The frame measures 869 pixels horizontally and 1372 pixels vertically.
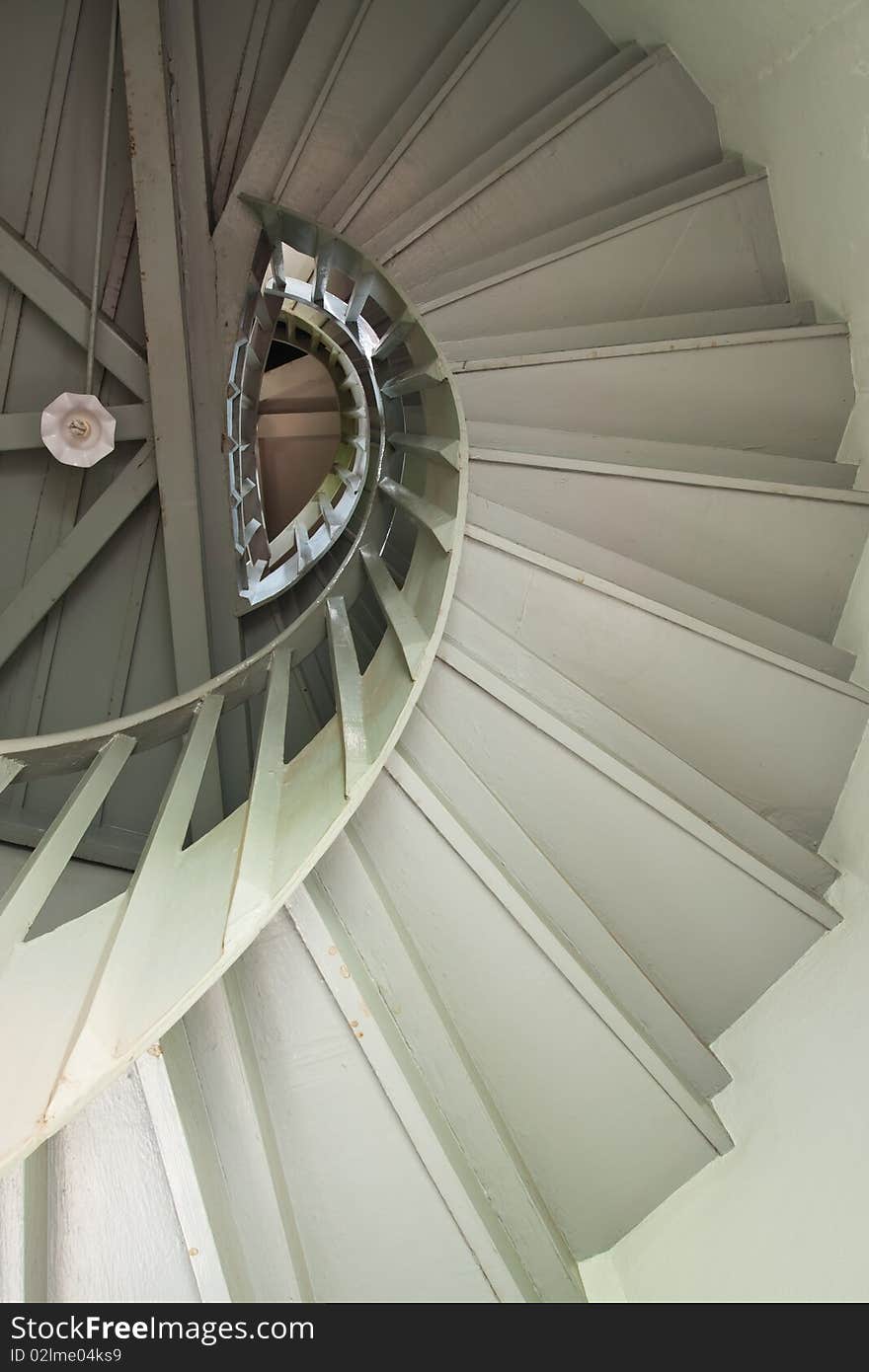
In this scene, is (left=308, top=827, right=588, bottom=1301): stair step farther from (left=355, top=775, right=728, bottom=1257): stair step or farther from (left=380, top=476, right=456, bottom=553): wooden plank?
(left=380, top=476, right=456, bottom=553): wooden plank

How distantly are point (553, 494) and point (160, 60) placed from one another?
8.01ft

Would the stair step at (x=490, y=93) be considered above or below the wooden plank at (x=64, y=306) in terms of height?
above

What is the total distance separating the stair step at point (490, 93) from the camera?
3102 millimetres

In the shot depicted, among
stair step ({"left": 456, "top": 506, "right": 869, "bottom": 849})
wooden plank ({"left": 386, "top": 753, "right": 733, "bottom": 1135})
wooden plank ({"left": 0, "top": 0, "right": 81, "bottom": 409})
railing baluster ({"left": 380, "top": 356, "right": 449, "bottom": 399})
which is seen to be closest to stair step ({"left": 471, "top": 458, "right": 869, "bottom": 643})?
stair step ({"left": 456, "top": 506, "right": 869, "bottom": 849})

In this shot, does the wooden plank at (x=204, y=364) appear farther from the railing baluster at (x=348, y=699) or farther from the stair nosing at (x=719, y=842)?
the stair nosing at (x=719, y=842)

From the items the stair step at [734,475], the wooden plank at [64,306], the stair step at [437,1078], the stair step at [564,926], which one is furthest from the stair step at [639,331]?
the wooden plank at [64,306]

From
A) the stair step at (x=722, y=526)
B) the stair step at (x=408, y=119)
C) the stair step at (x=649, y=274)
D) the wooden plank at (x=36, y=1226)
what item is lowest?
the wooden plank at (x=36, y=1226)

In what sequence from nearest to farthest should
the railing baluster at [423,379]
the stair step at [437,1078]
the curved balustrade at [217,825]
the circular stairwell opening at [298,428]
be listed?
1. the curved balustrade at [217,825]
2. the stair step at [437,1078]
3. the railing baluster at [423,379]
4. the circular stairwell opening at [298,428]

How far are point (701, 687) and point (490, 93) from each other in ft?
7.89

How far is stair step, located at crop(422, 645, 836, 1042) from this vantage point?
6.90 feet

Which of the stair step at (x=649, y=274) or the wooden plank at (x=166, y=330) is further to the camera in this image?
the wooden plank at (x=166, y=330)

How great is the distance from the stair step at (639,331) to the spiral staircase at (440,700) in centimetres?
1

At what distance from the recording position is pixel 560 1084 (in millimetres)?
2004

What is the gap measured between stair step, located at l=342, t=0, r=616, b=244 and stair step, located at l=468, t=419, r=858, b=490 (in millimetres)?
1095
